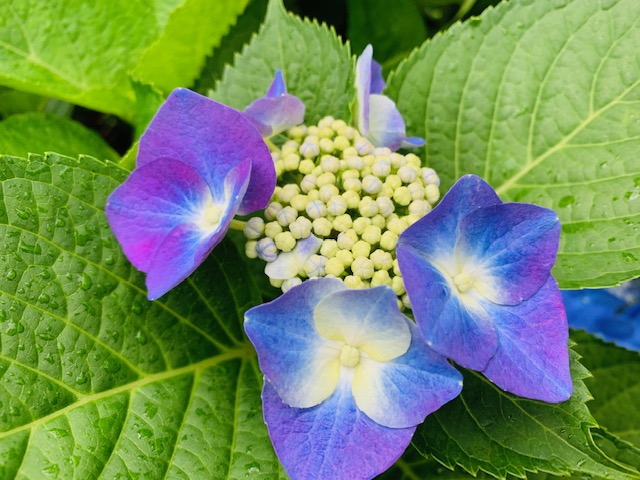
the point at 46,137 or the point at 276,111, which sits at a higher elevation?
the point at 276,111

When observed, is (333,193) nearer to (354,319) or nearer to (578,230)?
(354,319)

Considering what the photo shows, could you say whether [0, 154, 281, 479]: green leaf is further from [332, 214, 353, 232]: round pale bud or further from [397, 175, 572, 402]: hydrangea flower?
→ [397, 175, 572, 402]: hydrangea flower

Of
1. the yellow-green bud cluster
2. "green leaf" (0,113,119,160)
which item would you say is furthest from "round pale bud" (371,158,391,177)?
"green leaf" (0,113,119,160)

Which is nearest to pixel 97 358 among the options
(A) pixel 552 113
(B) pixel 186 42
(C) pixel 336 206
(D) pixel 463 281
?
(C) pixel 336 206

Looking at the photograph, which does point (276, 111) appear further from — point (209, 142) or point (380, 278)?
point (380, 278)

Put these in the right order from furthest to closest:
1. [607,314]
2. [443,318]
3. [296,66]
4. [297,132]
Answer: [607,314] → [296,66] → [297,132] → [443,318]

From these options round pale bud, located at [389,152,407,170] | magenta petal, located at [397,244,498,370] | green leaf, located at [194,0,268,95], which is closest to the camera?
magenta petal, located at [397,244,498,370]

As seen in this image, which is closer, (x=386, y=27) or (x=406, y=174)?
(x=406, y=174)

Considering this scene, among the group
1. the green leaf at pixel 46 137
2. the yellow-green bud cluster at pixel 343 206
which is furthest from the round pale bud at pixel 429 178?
the green leaf at pixel 46 137
